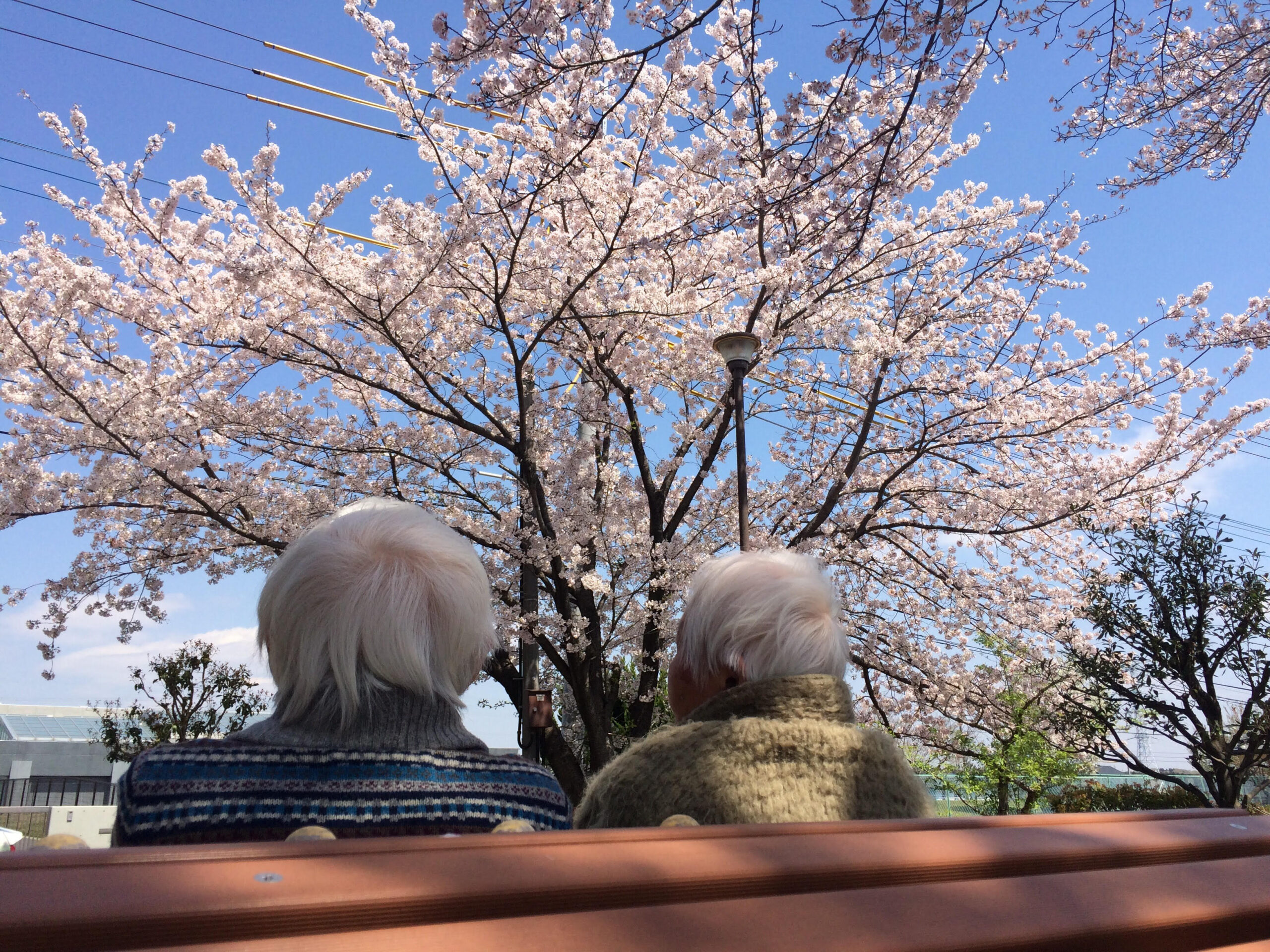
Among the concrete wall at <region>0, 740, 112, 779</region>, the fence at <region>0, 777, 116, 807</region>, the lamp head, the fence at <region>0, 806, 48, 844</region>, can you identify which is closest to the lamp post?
the lamp head

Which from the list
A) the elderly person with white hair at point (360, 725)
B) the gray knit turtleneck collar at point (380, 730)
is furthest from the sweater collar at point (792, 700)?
A: the gray knit turtleneck collar at point (380, 730)

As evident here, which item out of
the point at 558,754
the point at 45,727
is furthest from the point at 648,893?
the point at 45,727

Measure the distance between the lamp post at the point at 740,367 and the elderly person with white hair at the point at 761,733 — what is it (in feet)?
18.8

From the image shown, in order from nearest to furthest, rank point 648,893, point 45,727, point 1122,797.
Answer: point 648,893 < point 1122,797 < point 45,727

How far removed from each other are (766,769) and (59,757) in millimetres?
25842

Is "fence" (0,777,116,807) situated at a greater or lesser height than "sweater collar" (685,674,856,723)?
lesser

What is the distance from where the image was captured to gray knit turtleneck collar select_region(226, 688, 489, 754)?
1369mm

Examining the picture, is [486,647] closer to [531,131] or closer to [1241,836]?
[1241,836]

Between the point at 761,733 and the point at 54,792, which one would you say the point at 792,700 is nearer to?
the point at 761,733

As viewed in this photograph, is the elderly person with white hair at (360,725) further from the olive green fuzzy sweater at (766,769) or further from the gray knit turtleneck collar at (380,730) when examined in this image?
the olive green fuzzy sweater at (766,769)

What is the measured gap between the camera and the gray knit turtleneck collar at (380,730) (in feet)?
4.49

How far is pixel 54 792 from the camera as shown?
1994cm

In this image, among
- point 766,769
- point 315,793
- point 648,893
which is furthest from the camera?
point 766,769

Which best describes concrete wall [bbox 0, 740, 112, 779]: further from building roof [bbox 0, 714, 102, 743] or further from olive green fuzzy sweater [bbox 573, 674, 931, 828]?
olive green fuzzy sweater [bbox 573, 674, 931, 828]
